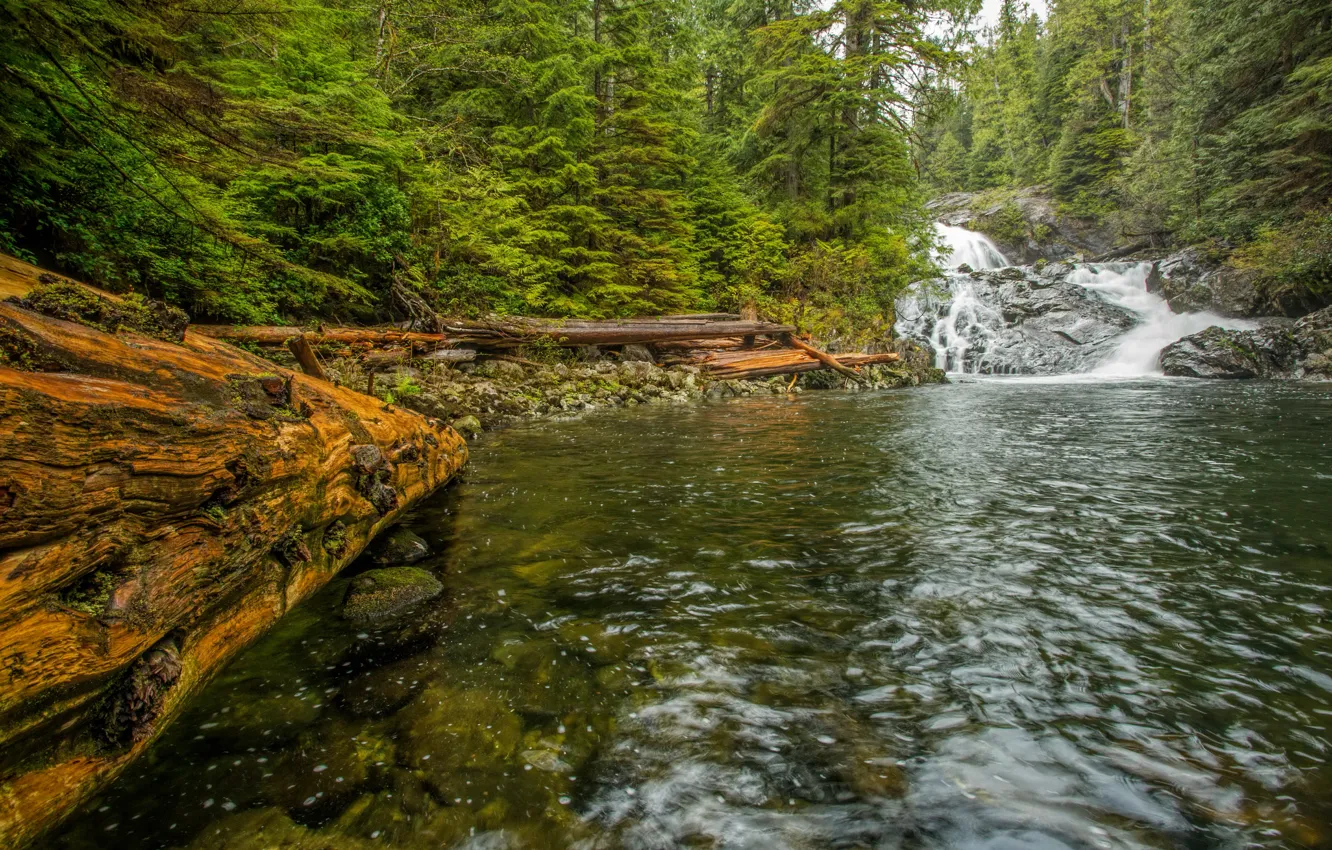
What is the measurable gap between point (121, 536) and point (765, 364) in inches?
566

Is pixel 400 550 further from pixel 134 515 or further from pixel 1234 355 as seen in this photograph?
pixel 1234 355

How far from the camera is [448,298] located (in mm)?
11250

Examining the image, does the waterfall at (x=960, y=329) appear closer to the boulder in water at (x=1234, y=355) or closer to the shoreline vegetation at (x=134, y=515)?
the boulder in water at (x=1234, y=355)

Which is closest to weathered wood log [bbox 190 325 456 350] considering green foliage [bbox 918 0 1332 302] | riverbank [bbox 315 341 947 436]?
riverbank [bbox 315 341 947 436]

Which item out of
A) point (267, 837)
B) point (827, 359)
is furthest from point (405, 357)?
point (827, 359)

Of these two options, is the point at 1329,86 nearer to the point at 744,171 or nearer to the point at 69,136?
the point at 744,171

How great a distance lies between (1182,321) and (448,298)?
25628mm

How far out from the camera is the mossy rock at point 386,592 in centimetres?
284

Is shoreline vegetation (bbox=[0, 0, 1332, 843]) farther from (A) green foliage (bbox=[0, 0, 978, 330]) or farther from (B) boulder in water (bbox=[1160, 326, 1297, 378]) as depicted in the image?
(B) boulder in water (bbox=[1160, 326, 1297, 378])

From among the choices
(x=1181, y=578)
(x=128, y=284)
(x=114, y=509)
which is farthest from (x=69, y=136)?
(x=1181, y=578)

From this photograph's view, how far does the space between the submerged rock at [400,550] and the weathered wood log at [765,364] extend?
11270 mm

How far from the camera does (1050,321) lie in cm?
2198

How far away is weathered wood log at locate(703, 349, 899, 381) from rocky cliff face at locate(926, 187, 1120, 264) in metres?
23.1

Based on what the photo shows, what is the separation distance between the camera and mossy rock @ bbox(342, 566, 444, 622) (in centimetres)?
284
